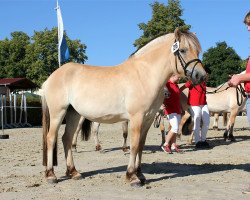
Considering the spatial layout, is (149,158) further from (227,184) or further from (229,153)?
(227,184)

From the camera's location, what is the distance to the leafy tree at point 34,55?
61.7m

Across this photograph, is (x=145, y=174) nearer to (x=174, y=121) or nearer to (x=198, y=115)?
(x=174, y=121)

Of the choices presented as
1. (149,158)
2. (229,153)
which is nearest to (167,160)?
(149,158)

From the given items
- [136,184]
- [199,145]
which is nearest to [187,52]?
[136,184]

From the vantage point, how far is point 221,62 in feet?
255

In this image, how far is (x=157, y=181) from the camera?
7.26 metres

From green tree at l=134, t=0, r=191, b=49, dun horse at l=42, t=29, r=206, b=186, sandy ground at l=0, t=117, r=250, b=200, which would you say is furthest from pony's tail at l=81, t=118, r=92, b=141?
green tree at l=134, t=0, r=191, b=49

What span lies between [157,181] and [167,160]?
278 cm

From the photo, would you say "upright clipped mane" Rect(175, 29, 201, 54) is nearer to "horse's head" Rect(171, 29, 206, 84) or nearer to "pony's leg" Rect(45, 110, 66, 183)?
"horse's head" Rect(171, 29, 206, 84)

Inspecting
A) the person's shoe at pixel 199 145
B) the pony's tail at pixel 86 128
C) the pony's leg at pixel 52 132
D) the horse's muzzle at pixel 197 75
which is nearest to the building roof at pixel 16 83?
the person's shoe at pixel 199 145

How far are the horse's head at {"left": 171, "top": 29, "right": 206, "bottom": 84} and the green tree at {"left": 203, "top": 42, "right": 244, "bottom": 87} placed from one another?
227ft

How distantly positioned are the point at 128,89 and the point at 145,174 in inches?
73.8

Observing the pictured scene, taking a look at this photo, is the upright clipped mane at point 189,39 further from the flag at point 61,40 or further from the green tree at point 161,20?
the green tree at point 161,20

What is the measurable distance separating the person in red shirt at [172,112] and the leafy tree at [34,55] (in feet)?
160
